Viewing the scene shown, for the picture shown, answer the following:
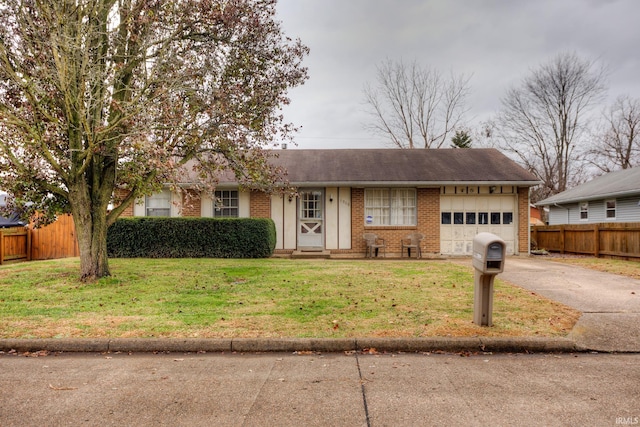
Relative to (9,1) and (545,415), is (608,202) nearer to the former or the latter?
Result: (545,415)

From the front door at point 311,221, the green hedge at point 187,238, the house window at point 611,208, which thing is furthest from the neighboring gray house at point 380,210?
the house window at point 611,208

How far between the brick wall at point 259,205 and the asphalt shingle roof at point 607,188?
15.9 m

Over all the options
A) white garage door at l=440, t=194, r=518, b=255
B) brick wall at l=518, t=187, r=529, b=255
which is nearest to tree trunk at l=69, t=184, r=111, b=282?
white garage door at l=440, t=194, r=518, b=255

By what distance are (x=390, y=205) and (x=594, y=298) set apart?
30.3 ft

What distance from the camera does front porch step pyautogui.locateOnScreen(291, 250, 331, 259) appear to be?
1523 centimetres

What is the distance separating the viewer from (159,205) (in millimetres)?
16219

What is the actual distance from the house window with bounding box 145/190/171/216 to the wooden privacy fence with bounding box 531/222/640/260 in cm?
1746

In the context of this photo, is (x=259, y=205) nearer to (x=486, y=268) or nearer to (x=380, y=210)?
(x=380, y=210)

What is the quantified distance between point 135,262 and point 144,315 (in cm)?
683

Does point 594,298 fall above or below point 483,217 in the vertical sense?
below

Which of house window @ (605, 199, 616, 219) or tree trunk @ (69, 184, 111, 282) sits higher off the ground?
house window @ (605, 199, 616, 219)

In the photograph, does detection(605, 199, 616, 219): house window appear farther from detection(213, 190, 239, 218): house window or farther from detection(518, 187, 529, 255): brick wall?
detection(213, 190, 239, 218): house window

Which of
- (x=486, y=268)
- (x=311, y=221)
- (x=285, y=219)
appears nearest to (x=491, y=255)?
(x=486, y=268)

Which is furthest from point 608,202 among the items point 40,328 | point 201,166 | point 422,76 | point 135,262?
point 40,328
